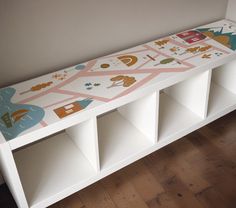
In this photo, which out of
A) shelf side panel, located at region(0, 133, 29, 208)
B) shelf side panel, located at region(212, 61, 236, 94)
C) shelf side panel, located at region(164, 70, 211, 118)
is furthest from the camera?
shelf side panel, located at region(212, 61, 236, 94)

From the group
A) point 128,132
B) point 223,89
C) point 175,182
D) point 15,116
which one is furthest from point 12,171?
point 223,89

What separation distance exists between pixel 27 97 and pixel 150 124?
0.51m

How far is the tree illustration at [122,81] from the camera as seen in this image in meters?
1.26

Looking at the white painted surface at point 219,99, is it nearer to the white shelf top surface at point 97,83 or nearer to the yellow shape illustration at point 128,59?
the white shelf top surface at point 97,83

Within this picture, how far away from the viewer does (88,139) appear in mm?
1260

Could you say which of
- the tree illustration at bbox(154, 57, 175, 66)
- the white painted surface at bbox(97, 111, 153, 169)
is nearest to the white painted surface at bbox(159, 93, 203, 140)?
the white painted surface at bbox(97, 111, 153, 169)

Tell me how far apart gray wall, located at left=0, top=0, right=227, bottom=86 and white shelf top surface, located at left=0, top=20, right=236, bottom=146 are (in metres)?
0.05

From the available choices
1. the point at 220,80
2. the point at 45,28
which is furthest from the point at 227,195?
the point at 45,28

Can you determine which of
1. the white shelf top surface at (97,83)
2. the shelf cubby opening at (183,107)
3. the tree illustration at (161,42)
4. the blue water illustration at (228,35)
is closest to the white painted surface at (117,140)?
the shelf cubby opening at (183,107)

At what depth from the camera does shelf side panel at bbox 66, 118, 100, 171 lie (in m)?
1.20

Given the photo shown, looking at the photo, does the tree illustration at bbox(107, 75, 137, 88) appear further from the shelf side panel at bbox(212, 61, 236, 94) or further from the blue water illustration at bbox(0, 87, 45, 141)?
the shelf side panel at bbox(212, 61, 236, 94)

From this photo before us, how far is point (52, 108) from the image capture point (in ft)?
3.75

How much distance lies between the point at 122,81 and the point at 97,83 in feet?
0.31

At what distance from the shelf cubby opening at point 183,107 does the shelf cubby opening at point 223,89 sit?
0.09m
